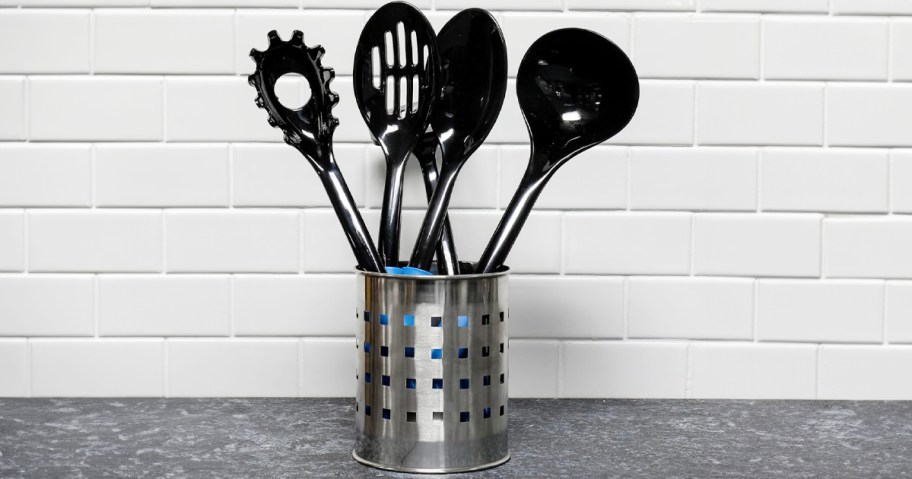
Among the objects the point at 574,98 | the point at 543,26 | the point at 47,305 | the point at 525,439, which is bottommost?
the point at 525,439

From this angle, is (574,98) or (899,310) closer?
(574,98)

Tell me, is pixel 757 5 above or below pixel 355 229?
above

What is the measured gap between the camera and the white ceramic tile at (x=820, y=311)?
0.99 metres

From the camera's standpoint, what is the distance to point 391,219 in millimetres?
793

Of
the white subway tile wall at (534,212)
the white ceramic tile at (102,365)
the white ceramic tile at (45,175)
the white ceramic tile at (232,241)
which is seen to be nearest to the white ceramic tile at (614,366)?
the white subway tile wall at (534,212)

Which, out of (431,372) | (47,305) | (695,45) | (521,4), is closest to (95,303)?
(47,305)

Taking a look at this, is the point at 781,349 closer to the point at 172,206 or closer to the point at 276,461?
the point at 276,461

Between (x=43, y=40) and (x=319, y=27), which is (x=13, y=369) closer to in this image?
(x=43, y=40)

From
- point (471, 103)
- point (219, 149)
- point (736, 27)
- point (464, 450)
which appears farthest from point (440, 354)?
point (736, 27)

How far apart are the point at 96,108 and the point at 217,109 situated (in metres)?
0.13

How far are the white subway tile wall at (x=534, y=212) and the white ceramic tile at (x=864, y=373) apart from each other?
0.04 feet

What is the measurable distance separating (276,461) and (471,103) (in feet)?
1.17

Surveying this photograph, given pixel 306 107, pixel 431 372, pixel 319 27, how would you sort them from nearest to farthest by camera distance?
pixel 431 372, pixel 306 107, pixel 319 27

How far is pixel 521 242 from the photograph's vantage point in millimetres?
983
